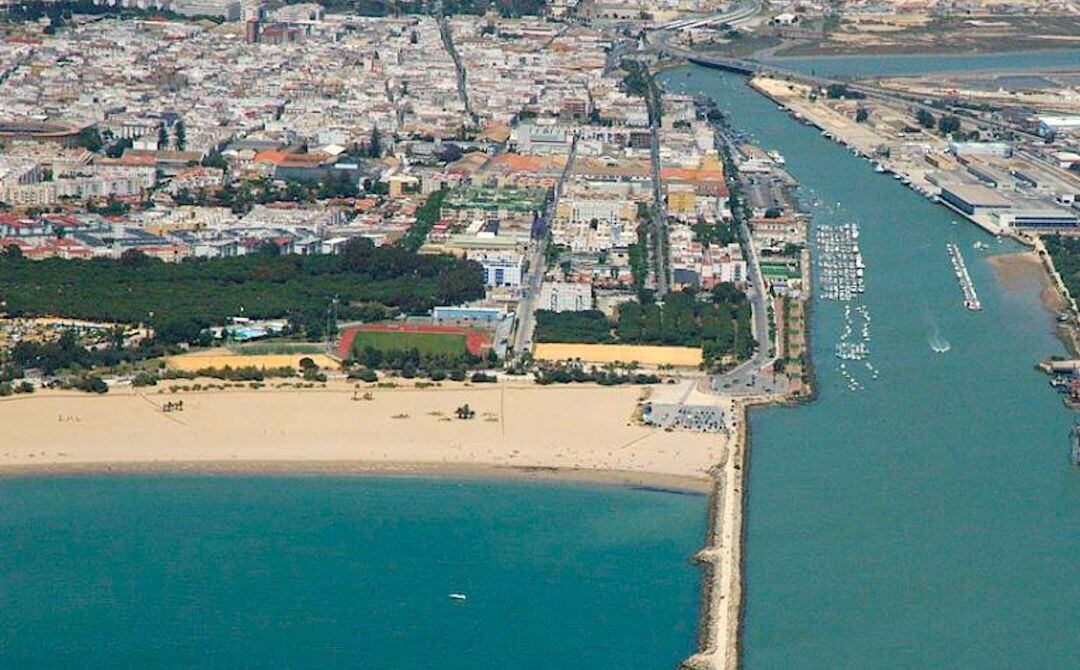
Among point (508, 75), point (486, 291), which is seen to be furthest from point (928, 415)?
point (508, 75)

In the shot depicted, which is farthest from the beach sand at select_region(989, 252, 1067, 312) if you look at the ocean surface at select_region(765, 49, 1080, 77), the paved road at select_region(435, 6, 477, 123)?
the ocean surface at select_region(765, 49, 1080, 77)

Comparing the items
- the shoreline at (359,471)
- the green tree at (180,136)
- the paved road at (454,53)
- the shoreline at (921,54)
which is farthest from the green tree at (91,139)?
the shoreline at (359,471)

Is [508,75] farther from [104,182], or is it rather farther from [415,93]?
[104,182]

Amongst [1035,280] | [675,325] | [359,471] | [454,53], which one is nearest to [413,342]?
[675,325]

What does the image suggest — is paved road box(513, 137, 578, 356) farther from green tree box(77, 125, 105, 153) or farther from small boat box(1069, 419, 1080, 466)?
green tree box(77, 125, 105, 153)

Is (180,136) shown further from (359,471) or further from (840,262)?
(359,471)

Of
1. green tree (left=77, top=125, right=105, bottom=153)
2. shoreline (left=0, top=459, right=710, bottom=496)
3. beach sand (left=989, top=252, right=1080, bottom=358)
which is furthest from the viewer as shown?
green tree (left=77, top=125, right=105, bottom=153)
